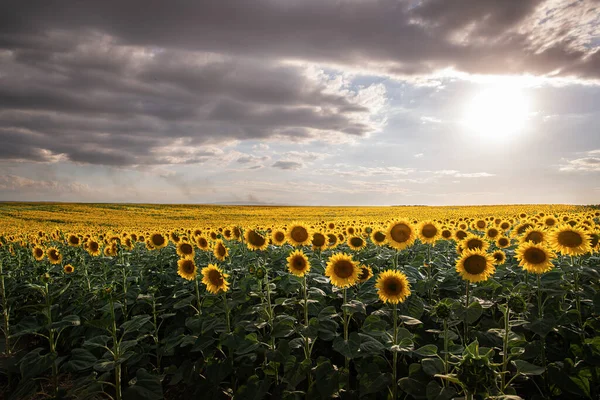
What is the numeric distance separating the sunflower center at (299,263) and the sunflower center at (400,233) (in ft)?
7.18

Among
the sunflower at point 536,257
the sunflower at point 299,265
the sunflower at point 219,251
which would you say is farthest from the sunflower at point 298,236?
the sunflower at point 536,257

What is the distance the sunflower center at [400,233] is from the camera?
712cm

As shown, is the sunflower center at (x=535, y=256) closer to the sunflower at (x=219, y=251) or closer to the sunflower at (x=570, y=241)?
the sunflower at (x=570, y=241)

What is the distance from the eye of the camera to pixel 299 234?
7355 millimetres

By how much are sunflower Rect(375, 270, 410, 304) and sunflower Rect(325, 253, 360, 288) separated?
501mm

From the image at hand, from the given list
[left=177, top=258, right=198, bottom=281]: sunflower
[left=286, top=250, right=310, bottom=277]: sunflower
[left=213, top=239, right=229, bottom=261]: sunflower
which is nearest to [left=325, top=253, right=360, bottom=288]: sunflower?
[left=286, top=250, right=310, bottom=277]: sunflower

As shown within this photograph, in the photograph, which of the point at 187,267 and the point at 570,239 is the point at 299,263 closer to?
the point at 187,267

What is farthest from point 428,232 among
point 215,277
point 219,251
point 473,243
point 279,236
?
point 215,277

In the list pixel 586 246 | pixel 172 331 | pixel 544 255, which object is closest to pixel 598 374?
pixel 544 255

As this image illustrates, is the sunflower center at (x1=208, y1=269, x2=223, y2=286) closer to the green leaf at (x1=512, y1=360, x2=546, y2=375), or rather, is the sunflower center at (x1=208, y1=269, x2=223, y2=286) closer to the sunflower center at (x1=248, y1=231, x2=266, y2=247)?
the sunflower center at (x1=248, y1=231, x2=266, y2=247)

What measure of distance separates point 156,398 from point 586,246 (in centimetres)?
648

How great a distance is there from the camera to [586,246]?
5.95 m

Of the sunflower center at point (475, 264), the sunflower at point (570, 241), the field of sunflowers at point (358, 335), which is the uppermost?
the sunflower at point (570, 241)

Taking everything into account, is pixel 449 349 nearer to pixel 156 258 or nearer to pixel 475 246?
pixel 475 246
